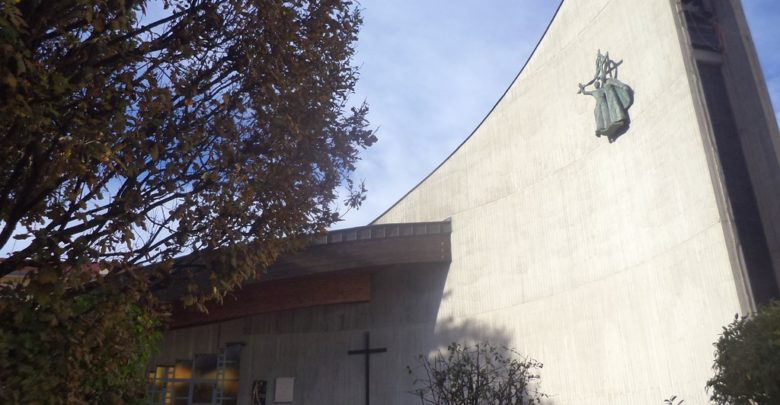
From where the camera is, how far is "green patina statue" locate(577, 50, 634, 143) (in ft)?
32.6

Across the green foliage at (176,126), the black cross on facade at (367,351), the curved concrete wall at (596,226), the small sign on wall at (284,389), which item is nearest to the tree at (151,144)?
the green foliage at (176,126)

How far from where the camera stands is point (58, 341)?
3576 millimetres

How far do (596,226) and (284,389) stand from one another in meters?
8.73

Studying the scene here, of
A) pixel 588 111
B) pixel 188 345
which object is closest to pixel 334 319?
pixel 188 345

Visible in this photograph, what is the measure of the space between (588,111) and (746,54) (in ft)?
9.01

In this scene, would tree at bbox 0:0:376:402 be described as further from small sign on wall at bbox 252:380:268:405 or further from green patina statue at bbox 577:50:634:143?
small sign on wall at bbox 252:380:268:405

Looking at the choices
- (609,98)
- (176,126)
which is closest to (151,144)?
(176,126)

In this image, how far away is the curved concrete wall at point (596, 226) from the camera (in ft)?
27.5

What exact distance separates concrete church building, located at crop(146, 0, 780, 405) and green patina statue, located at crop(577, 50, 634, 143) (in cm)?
3

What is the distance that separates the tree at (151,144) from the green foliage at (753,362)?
3.32 m

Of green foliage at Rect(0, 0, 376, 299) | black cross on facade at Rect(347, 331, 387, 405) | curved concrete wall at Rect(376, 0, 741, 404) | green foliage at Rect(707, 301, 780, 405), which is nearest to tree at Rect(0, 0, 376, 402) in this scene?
green foliage at Rect(0, 0, 376, 299)

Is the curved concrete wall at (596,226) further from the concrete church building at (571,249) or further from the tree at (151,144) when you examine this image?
the tree at (151,144)

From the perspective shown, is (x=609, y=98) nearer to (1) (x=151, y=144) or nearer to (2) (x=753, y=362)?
(2) (x=753, y=362)

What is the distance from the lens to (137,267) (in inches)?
164
